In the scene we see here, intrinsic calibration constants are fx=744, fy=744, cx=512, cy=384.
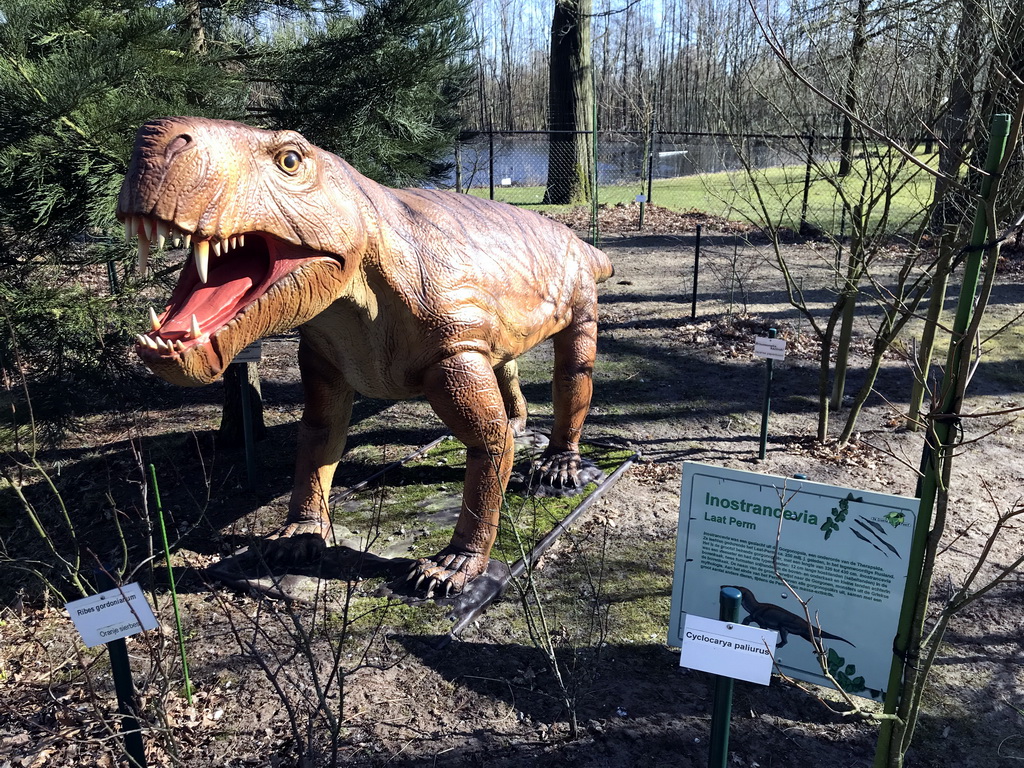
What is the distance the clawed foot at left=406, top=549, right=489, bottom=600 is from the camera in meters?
3.40

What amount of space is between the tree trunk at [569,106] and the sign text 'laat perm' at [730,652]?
49.7 feet

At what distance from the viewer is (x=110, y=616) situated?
6.51 ft

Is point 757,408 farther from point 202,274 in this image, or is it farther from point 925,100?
point 202,274

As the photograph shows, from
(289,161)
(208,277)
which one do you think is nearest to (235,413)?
(208,277)

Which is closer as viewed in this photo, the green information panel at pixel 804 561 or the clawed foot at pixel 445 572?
the green information panel at pixel 804 561

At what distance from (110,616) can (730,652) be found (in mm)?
1632

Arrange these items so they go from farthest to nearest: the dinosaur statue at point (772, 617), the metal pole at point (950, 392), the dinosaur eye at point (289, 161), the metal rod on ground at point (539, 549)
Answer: the metal rod on ground at point (539, 549) < the dinosaur statue at point (772, 617) < the dinosaur eye at point (289, 161) < the metal pole at point (950, 392)

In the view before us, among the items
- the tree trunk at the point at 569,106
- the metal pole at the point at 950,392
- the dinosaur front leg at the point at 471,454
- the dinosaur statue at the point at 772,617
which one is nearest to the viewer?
the metal pole at the point at 950,392

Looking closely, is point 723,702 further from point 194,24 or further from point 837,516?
point 194,24

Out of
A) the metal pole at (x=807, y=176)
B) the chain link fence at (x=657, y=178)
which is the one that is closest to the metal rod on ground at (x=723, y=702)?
the metal pole at (x=807, y=176)

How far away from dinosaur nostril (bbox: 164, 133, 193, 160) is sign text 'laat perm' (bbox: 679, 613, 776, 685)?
1.92 m

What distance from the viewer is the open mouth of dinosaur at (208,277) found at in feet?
6.95

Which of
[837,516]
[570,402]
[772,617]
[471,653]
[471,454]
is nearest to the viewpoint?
[837,516]

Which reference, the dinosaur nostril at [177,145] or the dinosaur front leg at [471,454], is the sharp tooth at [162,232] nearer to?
the dinosaur nostril at [177,145]
